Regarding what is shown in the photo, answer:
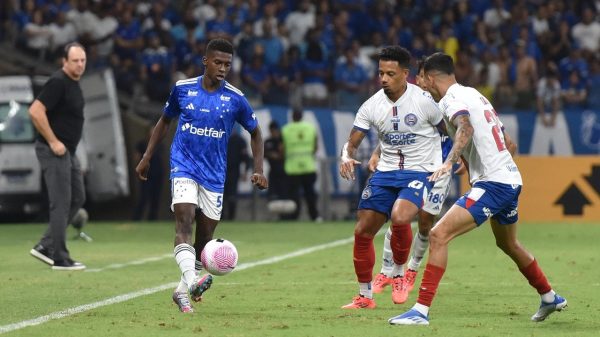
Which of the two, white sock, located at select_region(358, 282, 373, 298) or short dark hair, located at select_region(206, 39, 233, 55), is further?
white sock, located at select_region(358, 282, 373, 298)

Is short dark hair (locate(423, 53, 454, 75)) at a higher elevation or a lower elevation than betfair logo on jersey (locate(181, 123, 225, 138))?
higher

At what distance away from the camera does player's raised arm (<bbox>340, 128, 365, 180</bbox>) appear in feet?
37.3

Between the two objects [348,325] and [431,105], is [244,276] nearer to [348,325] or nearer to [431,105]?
[431,105]

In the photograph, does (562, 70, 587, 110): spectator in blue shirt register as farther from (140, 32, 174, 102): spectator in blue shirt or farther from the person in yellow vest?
(140, 32, 174, 102): spectator in blue shirt

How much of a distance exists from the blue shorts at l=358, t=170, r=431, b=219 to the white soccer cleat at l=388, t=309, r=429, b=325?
1.90 m

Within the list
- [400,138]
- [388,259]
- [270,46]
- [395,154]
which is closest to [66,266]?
[388,259]

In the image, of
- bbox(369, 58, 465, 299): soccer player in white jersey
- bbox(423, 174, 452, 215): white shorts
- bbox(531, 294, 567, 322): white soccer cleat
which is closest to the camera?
bbox(531, 294, 567, 322): white soccer cleat

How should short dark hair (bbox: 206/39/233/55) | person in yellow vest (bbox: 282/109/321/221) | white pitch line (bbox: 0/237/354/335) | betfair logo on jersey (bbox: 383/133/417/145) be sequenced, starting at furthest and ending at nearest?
person in yellow vest (bbox: 282/109/321/221) → betfair logo on jersey (bbox: 383/133/417/145) → short dark hair (bbox: 206/39/233/55) → white pitch line (bbox: 0/237/354/335)

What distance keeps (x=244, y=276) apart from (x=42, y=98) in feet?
9.28

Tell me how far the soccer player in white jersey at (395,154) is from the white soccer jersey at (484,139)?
1303 mm

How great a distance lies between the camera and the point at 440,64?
10.6 meters

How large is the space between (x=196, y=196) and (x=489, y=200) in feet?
7.87

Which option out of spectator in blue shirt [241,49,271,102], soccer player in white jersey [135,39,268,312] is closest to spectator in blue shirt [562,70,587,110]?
spectator in blue shirt [241,49,271,102]

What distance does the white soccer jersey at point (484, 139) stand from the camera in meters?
10.4
